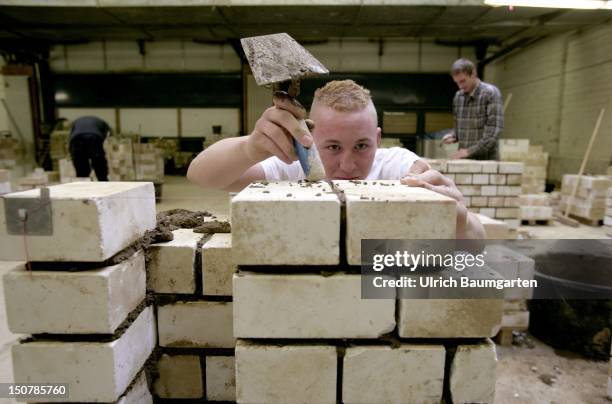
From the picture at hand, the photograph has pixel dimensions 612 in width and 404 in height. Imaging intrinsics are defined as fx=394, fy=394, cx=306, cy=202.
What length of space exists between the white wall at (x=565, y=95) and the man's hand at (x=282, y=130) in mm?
8199

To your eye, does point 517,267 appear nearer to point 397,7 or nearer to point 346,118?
point 346,118

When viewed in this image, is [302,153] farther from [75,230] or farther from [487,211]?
[487,211]

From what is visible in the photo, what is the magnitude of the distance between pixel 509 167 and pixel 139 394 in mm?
4696

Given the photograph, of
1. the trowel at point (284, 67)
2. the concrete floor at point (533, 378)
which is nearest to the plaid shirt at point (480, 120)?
the concrete floor at point (533, 378)

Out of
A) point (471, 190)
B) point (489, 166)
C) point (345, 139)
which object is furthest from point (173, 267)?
point (489, 166)

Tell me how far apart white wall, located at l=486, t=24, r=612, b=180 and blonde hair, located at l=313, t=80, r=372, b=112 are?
7672mm

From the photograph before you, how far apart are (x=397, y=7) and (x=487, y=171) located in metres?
4.15

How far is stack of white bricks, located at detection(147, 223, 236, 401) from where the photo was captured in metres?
1.66

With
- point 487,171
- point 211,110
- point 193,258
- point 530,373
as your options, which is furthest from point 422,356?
point 211,110

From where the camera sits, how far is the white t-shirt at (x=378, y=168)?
199 centimetres

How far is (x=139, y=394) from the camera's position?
63.1 inches

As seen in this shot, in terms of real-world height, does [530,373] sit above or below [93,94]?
below

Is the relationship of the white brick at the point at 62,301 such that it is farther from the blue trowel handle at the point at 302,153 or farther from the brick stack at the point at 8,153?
the brick stack at the point at 8,153

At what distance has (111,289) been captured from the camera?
133 cm
